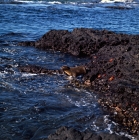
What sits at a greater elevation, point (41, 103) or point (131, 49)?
point (131, 49)

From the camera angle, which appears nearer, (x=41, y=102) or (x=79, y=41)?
(x=41, y=102)

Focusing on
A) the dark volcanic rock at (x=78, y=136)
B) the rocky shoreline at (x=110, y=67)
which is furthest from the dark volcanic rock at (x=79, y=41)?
the dark volcanic rock at (x=78, y=136)

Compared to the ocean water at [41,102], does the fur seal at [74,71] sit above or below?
above

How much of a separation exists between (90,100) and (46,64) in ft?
17.0

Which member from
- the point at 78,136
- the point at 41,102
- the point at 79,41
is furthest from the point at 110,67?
the point at 78,136

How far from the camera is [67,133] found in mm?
6527

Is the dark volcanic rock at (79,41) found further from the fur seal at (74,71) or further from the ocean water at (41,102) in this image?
the fur seal at (74,71)

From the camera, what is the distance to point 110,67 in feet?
41.9

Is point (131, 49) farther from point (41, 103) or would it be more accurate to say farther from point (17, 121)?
point (17, 121)

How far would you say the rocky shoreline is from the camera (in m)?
9.72

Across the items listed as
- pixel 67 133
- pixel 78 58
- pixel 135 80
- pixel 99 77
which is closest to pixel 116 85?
pixel 135 80

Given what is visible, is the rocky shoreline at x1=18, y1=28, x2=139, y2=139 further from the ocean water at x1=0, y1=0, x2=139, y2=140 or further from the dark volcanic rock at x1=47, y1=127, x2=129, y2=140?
the dark volcanic rock at x1=47, y1=127, x2=129, y2=140

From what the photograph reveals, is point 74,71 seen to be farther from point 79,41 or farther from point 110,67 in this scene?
point 79,41

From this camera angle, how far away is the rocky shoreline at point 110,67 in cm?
972
